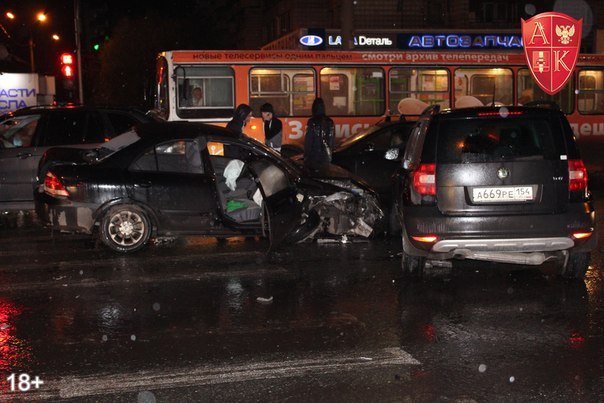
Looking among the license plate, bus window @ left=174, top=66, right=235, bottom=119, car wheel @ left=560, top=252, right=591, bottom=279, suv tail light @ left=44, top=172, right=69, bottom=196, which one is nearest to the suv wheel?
the license plate

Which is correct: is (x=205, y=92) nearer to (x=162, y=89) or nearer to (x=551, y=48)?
(x=162, y=89)

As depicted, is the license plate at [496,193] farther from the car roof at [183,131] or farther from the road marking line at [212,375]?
the car roof at [183,131]

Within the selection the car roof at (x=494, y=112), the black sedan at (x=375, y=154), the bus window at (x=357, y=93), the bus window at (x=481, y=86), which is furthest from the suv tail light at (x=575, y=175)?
the bus window at (x=481, y=86)

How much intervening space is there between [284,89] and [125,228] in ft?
29.1

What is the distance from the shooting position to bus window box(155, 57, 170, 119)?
642 inches

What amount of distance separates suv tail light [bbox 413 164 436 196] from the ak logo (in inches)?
494

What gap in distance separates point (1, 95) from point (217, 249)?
18.7 metres

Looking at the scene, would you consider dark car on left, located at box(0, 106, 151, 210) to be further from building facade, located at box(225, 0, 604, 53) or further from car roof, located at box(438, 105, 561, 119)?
building facade, located at box(225, 0, 604, 53)

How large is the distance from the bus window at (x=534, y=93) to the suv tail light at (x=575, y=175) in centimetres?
1217

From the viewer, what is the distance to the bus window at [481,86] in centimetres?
1800

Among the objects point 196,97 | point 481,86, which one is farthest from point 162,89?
point 481,86

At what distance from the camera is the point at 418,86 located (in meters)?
17.9

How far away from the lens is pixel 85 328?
5914mm

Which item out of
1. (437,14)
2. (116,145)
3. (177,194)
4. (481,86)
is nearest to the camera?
(177,194)
